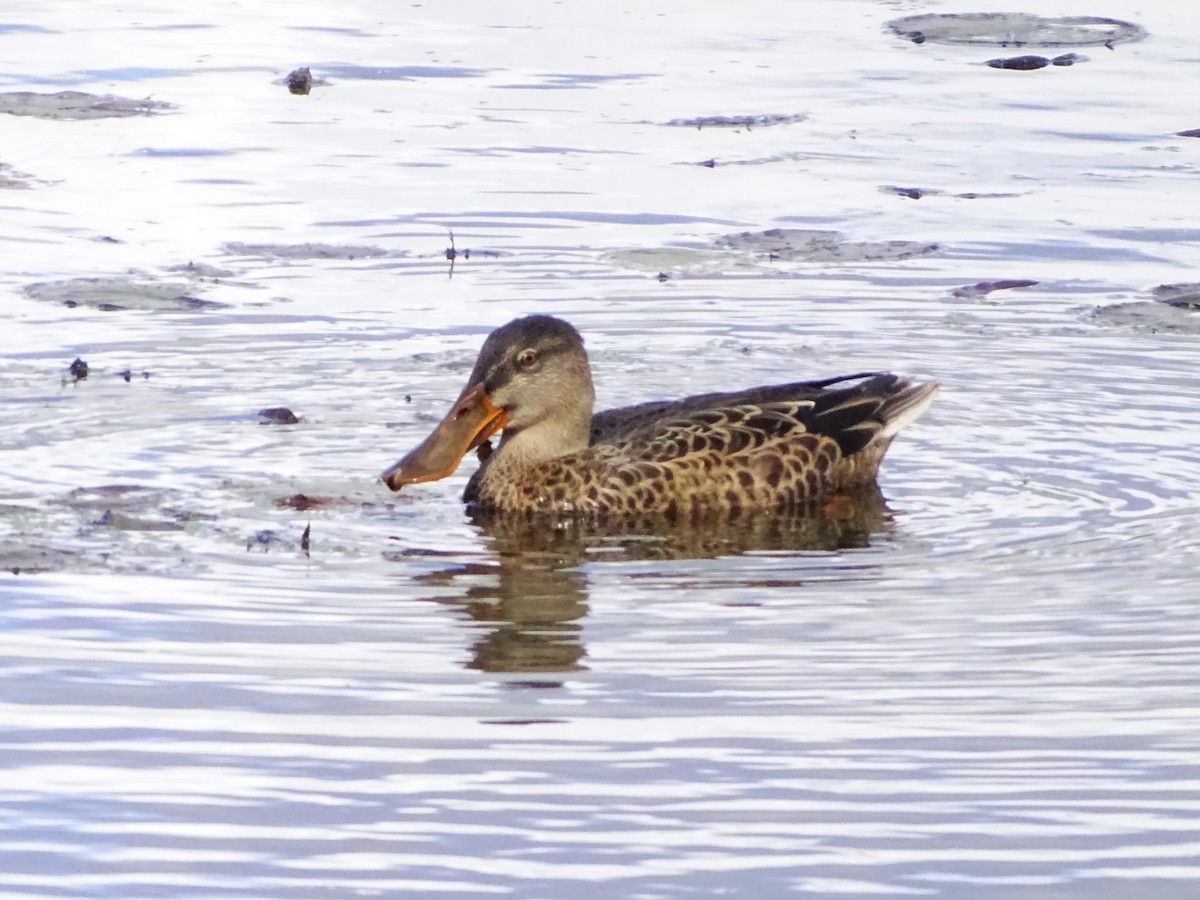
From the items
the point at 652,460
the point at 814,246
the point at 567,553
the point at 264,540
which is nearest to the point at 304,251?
the point at 814,246

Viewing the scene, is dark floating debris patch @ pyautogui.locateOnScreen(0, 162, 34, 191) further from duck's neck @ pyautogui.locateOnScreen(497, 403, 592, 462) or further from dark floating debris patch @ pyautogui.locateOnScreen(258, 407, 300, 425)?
duck's neck @ pyautogui.locateOnScreen(497, 403, 592, 462)

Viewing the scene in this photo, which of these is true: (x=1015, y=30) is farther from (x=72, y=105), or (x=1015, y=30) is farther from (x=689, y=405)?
(x=689, y=405)

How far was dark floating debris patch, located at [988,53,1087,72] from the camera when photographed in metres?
18.8

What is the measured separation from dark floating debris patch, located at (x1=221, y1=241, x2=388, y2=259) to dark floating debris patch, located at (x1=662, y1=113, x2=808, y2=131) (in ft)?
12.5

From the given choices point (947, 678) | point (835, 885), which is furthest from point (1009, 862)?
point (947, 678)

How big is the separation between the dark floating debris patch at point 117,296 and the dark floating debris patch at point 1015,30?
29.0 ft

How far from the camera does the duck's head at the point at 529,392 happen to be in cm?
977

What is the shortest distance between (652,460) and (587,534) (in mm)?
431

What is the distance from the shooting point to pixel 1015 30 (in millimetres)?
20297

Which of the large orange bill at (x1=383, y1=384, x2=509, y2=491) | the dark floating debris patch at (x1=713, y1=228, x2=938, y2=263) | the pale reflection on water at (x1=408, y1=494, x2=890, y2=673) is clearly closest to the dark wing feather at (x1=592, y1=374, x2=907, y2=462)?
the pale reflection on water at (x1=408, y1=494, x2=890, y2=673)

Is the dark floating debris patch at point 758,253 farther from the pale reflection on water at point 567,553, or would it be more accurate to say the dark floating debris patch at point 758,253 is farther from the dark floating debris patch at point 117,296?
the pale reflection on water at point 567,553

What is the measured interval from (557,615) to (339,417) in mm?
2906

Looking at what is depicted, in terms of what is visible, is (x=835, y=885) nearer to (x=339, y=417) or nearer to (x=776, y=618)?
(x=776, y=618)

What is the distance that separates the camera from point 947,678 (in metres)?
6.93
